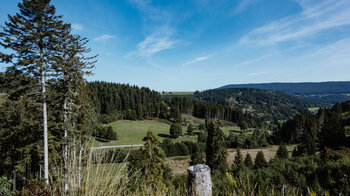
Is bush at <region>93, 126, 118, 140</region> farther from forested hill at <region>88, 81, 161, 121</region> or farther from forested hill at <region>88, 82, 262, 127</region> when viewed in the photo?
forested hill at <region>88, 81, 161, 121</region>

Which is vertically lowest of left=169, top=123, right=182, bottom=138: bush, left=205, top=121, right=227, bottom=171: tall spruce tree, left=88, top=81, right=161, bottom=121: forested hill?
left=169, top=123, right=182, bottom=138: bush

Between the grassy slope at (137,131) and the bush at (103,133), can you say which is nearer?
the bush at (103,133)

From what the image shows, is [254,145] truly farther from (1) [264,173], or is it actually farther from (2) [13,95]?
(2) [13,95]

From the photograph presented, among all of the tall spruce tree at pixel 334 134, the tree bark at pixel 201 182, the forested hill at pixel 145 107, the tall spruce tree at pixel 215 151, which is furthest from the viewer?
the forested hill at pixel 145 107

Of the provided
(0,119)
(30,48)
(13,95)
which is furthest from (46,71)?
(0,119)

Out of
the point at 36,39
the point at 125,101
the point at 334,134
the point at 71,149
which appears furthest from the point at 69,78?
the point at 125,101

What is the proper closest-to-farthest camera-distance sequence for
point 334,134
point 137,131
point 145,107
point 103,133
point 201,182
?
point 201,182 → point 103,133 → point 334,134 → point 137,131 → point 145,107

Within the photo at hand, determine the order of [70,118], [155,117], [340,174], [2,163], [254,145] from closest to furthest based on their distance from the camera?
[340,174] → [70,118] → [2,163] → [254,145] → [155,117]

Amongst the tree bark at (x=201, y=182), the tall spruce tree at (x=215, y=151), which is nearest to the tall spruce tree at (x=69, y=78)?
the tree bark at (x=201, y=182)

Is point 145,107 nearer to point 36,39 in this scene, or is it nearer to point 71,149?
point 36,39

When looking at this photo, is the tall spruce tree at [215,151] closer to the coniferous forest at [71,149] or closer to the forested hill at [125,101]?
the coniferous forest at [71,149]

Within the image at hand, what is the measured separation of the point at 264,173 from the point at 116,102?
10866 cm

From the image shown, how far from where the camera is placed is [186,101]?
128 meters

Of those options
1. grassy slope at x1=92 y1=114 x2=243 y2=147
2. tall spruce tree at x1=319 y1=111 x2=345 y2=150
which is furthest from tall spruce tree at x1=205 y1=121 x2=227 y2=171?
grassy slope at x1=92 y1=114 x2=243 y2=147
